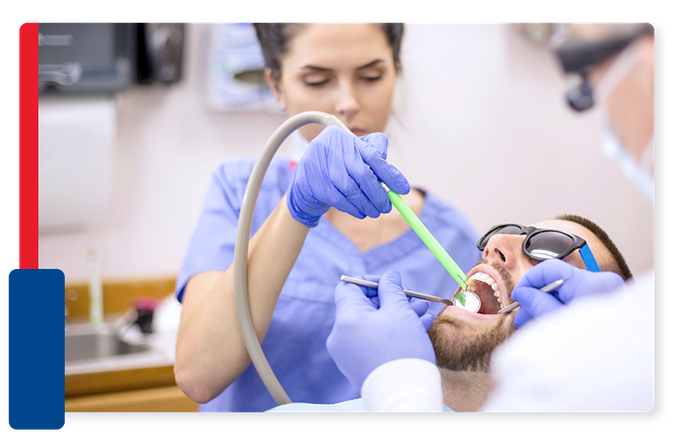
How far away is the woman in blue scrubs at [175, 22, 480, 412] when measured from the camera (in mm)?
1043

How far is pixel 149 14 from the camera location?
41.3 inches

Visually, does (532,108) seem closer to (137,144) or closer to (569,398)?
(569,398)

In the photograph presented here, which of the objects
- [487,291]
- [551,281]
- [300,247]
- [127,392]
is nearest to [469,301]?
[487,291]

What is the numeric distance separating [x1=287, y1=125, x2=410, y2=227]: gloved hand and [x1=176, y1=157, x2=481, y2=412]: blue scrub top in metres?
0.17

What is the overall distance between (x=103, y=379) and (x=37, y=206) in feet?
1.13

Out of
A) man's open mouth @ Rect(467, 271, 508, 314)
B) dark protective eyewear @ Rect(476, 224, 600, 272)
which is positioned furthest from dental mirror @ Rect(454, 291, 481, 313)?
dark protective eyewear @ Rect(476, 224, 600, 272)

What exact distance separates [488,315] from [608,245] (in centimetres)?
22

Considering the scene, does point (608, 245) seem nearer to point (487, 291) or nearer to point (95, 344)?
point (487, 291)

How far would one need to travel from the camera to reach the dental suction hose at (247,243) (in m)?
1.02

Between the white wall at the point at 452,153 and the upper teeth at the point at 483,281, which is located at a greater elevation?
the white wall at the point at 452,153

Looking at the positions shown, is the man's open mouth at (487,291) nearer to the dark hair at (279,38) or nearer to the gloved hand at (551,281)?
the gloved hand at (551,281)

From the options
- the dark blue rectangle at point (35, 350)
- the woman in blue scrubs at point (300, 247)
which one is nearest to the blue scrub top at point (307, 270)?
the woman in blue scrubs at point (300, 247)

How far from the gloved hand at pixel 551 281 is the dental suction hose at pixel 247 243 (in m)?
0.38

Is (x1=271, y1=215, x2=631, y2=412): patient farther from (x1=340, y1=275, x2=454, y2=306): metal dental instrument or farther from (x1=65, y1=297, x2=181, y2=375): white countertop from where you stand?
(x1=65, y1=297, x2=181, y2=375): white countertop
